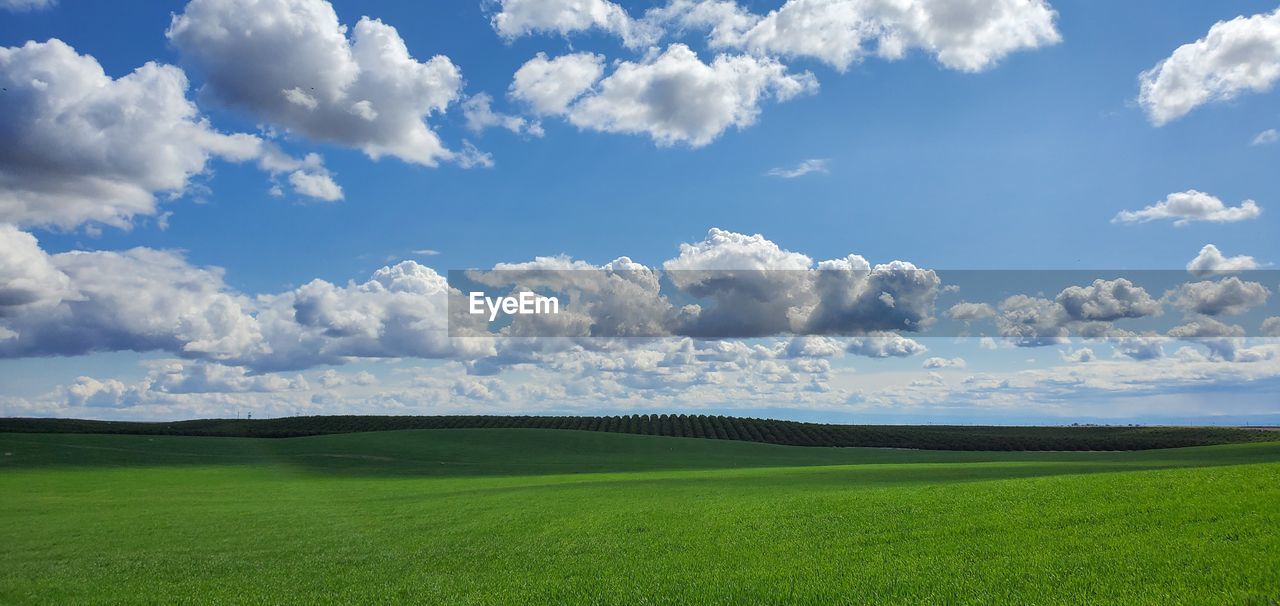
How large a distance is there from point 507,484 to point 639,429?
64494 millimetres

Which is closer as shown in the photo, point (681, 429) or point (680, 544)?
point (680, 544)

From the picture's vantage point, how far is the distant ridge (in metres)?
97.6

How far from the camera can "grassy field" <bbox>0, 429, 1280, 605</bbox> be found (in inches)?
488

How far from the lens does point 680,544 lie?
18031 mm

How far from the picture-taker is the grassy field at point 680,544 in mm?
12406

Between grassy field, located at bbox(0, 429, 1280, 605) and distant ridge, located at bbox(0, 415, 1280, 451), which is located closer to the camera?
grassy field, located at bbox(0, 429, 1280, 605)

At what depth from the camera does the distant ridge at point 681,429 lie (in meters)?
97.6

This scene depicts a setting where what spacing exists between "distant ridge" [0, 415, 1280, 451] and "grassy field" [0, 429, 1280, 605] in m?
65.9

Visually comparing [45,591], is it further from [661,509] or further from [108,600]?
[661,509]

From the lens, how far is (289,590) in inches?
608

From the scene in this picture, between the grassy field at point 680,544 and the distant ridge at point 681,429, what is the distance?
6591 centimetres

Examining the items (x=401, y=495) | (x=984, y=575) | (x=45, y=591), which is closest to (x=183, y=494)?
(x=401, y=495)

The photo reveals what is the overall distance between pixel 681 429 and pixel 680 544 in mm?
88970

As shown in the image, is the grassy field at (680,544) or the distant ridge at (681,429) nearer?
the grassy field at (680,544)
